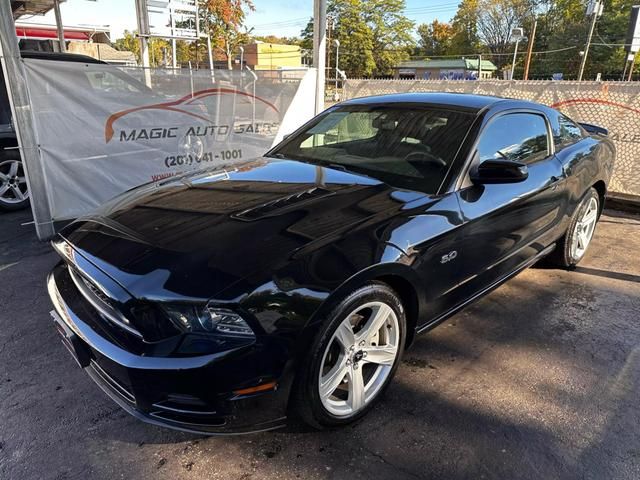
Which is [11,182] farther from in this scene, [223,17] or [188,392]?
[223,17]

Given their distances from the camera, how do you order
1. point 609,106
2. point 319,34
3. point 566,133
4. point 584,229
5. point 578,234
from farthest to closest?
point 319,34
point 609,106
point 584,229
point 578,234
point 566,133

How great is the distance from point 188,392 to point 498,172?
210 cm

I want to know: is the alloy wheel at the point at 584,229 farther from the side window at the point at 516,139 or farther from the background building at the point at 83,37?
the background building at the point at 83,37

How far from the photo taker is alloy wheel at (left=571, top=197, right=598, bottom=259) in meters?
4.33

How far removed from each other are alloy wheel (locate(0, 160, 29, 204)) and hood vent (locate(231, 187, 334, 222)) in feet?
15.3

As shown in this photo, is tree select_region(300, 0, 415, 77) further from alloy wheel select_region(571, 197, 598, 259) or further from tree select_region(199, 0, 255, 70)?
alloy wheel select_region(571, 197, 598, 259)

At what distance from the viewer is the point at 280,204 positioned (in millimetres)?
2406

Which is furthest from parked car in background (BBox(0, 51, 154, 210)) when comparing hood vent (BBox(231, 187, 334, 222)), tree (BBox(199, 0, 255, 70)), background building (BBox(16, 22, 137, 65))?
tree (BBox(199, 0, 255, 70))

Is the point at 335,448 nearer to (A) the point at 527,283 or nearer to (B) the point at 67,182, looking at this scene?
(A) the point at 527,283

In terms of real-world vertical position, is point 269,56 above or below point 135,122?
above

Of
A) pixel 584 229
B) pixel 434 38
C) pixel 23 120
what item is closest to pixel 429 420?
pixel 584 229

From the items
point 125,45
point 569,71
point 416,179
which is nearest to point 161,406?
point 416,179

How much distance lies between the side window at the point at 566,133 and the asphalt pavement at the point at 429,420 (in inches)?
58.2

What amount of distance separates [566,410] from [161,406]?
2.12 meters
